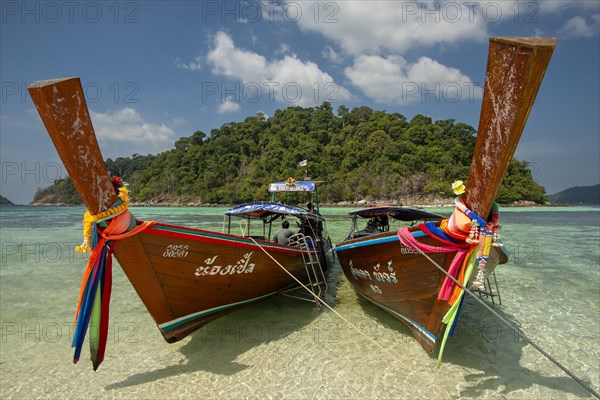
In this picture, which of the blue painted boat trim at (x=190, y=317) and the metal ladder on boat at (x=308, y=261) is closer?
the blue painted boat trim at (x=190, y=317)

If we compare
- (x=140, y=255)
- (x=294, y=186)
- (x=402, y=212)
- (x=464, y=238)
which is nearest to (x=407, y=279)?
(x=464, y=238)

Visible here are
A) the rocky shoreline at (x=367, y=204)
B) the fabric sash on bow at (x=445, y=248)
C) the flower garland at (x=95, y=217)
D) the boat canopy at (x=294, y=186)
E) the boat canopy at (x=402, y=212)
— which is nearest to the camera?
the flower garland at (x=95, y=217)

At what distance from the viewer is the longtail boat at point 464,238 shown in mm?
2707

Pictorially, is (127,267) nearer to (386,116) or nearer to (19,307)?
(19,307)

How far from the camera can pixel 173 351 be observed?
5348mm

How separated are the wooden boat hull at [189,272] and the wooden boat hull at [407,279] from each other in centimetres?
193

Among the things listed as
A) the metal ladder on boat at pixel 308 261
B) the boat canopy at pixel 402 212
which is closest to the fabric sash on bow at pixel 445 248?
the boat canopy at pixel 402 212

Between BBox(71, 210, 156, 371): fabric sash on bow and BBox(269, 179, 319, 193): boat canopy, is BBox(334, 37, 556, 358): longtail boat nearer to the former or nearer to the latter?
BBox(269, 179, 319, 193): boat canopy

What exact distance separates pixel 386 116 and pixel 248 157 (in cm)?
3936

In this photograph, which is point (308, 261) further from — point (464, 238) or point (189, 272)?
point (464, 238)

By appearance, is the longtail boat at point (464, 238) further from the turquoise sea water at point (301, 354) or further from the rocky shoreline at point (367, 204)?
the rocky shoreline at point (367, 204)

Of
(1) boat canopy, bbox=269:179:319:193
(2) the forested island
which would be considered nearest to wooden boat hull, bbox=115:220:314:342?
(1) boat canopy, bbox=269:179:319:193

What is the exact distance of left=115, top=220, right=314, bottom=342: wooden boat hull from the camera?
428 cm

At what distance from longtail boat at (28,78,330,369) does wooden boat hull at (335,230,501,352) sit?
6.08 feet
